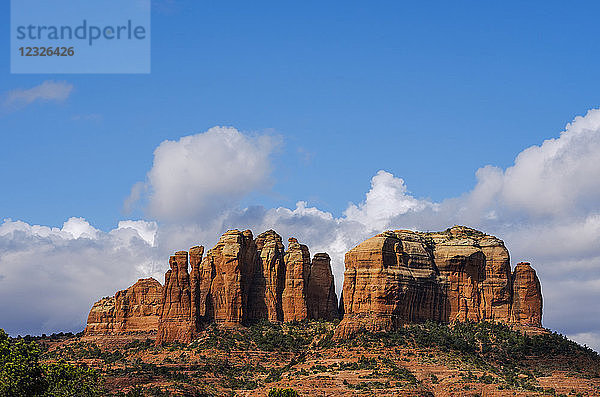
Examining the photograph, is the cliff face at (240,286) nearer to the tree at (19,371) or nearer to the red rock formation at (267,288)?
the red rock formation at (267,288)

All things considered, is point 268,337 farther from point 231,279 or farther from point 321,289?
point 321,289

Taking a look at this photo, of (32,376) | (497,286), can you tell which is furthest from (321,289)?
(32,376)

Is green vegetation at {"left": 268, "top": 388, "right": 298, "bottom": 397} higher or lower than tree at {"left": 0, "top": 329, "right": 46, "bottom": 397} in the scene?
lower

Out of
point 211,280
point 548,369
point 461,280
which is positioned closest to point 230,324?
point 211,280

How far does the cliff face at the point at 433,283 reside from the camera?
6609 inches

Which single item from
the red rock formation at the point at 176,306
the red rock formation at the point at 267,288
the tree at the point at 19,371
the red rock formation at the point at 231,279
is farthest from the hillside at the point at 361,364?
the tree at the point at 19,371

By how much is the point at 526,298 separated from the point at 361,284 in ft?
100

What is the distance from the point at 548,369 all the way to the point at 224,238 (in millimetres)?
68869

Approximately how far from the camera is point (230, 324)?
184625 mm

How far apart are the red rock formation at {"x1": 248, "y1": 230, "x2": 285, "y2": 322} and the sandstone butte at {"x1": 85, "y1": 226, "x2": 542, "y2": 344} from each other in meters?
0.20

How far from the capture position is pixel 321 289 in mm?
197250

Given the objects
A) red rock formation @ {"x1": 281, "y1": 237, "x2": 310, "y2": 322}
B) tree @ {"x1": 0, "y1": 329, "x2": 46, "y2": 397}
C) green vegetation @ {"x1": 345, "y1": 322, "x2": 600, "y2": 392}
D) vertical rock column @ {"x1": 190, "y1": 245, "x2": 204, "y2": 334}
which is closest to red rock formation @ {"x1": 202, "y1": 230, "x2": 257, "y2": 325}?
vertical rock column @ {"x1": 190, "y1": 245, "x2": 204, "y2": 334}

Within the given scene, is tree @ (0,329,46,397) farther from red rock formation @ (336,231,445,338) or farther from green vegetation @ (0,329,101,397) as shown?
red rock formation @ (336,231,445,338)

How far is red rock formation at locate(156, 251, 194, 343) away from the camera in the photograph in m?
186
